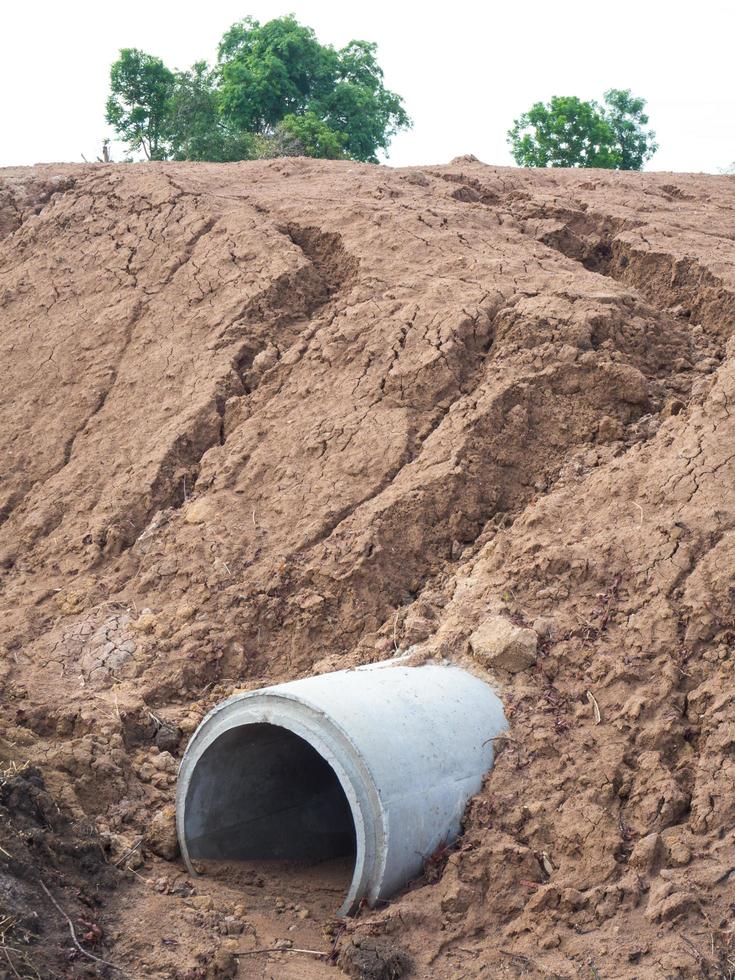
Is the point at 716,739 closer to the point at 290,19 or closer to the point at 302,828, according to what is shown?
the point at 302,828

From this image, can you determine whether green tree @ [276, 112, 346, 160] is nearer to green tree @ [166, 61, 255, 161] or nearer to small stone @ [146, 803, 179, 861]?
green tree @ [166, 61, 255, 161]

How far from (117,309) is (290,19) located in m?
22.7

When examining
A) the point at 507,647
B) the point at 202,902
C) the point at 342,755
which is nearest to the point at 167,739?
the point at 202,902

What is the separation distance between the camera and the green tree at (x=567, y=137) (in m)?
27.1

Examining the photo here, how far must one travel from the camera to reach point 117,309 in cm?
977

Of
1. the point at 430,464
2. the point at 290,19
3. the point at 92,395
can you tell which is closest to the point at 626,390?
the point at 430,464

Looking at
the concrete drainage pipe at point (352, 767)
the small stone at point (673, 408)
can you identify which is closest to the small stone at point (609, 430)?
the small stone at point (673, 408)

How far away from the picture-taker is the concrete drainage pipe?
4.93 m

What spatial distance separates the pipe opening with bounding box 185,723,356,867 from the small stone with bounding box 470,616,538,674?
122 cm

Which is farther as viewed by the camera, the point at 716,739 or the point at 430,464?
the point at 430,464

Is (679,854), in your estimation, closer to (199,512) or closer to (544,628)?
(544,628)

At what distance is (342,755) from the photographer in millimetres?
4934

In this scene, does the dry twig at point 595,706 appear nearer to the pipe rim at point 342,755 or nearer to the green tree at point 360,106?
the pipe rim at point 342,755

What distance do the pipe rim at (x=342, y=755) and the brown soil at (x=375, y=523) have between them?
21 centimetres
